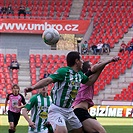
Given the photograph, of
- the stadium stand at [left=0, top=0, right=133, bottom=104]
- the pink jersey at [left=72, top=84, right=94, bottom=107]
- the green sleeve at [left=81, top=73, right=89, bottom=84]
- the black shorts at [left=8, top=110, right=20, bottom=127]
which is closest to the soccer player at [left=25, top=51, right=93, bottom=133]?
the green sleeve at [left=81, top=73, right=89, bottom=84]

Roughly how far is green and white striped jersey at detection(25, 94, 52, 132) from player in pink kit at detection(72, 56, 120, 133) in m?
1.00

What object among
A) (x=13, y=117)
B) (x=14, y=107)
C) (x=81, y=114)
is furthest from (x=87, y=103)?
(x=13, y=117)

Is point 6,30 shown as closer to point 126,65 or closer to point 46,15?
point 46,15

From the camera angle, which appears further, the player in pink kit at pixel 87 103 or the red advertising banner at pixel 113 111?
Result: the red advertising banner at pixel 113 111

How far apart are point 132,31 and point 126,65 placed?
378cm

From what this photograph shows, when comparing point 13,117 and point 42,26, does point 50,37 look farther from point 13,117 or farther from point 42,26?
point 42,26

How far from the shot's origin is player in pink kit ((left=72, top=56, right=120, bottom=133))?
9.37 m

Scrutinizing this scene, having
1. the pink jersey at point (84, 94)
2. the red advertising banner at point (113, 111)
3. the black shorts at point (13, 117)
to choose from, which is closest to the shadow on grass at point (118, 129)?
the black shorts at point (13, 117)

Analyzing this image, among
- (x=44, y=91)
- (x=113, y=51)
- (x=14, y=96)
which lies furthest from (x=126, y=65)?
(x=44, y=91)

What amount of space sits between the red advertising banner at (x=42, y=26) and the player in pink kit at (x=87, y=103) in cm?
2532

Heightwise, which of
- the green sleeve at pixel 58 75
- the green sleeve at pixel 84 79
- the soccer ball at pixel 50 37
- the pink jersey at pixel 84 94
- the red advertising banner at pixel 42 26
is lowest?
the pink jersey at pixel 84 94

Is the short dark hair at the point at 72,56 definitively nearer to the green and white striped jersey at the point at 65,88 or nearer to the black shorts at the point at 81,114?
the green and white striped jersey at the point at 65,88

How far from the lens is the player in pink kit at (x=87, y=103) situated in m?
9.37

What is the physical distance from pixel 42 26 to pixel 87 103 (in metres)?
25.7
